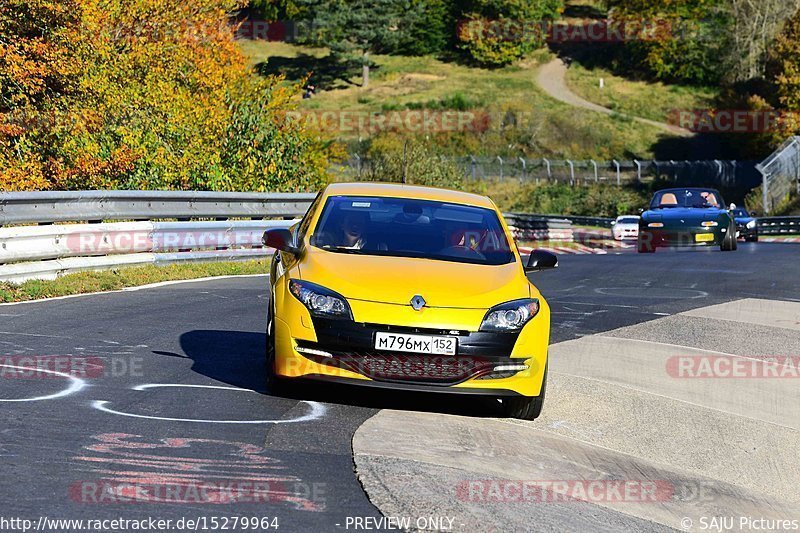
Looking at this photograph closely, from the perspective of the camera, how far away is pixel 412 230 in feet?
30.6

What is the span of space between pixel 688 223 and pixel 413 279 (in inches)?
740

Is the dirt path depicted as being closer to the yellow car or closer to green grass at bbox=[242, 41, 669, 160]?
green grass at bbox=[242, 41, 669, 160]

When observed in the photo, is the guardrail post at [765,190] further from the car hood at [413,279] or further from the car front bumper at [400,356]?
the car front bumper at [400,356]

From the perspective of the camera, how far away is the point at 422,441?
7.37m

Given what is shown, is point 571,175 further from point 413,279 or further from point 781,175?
point 413,279

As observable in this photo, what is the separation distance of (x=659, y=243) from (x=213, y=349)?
17508 mm

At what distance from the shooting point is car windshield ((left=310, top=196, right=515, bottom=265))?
905 centimetres

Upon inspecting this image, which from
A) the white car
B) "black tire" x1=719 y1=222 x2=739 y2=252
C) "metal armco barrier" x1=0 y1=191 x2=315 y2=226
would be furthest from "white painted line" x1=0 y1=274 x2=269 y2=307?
the white car

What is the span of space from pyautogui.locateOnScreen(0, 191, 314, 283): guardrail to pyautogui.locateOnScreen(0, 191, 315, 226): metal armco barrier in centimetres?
1

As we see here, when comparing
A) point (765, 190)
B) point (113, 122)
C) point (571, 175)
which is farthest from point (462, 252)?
point (571, 175)

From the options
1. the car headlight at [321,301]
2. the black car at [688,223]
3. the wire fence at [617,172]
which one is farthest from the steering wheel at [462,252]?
the wire fence at [617,172]

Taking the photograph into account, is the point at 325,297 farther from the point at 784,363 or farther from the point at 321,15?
the point at 321,15

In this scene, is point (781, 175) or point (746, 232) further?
point (781, 175)

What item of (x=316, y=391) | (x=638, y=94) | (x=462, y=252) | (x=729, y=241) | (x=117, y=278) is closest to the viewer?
(x=316, y=391)
